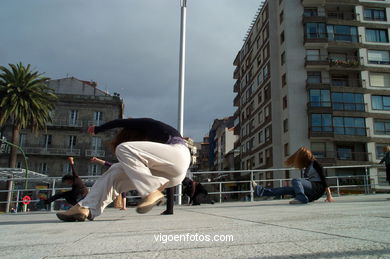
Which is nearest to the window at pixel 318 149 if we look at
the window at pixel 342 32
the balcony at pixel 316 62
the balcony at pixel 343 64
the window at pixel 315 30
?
the balcony at pixel 316 62

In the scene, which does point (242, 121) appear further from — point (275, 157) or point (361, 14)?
point (361, 14)

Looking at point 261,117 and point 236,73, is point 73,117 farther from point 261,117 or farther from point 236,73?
point 236,73

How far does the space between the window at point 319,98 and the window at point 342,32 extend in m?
6.29

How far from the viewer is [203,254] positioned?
5.35ft

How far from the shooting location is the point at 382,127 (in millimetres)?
33719

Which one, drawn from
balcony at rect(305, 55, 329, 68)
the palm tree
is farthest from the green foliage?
balcony at rect(305, 55, 329, 68)

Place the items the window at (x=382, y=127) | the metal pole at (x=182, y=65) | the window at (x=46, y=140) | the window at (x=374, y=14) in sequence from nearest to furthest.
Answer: the metal pole at (x=182, y=65), the window at (x=382, y=127), the window at (x=374, y=14), the window at (x=46, y=140)

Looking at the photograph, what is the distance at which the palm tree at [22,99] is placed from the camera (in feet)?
86.0

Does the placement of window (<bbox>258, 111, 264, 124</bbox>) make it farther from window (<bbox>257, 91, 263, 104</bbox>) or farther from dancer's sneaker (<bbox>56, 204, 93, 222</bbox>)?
dancer's sneaker (<bbox>56, 204, 93, 222</bbox>)

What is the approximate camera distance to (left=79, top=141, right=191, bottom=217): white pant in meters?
3.60

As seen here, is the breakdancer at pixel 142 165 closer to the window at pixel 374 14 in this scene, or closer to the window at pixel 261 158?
the window at pixel 261 158

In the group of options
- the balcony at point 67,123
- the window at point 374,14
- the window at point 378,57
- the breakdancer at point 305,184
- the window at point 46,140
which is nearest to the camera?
the breakdancer at point 305,184

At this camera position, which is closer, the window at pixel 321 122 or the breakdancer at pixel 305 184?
the breakdancer at pixel 305 184

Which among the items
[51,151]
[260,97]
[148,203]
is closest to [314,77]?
[260,97]
